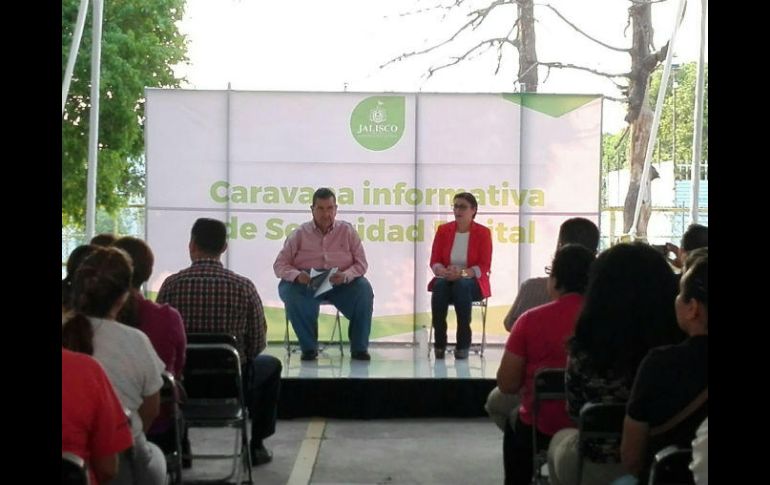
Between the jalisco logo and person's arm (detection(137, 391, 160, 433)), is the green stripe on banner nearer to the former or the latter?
the jalisco logo

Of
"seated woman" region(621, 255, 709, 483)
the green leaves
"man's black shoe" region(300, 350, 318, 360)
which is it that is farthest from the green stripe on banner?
the green leaves

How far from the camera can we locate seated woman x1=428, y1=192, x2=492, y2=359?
7.44 metres

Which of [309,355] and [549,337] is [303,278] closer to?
[309,355]

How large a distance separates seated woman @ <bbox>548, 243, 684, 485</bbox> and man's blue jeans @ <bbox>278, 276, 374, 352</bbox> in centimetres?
422

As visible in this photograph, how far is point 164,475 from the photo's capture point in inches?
131

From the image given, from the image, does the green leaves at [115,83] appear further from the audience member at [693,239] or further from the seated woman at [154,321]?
the seated woman at [154,321]

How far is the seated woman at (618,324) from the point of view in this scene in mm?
3102

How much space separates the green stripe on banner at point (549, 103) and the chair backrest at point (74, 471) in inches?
→ 246

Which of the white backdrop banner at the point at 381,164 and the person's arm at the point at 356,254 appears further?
the white backdrop banner at the point at 381,164

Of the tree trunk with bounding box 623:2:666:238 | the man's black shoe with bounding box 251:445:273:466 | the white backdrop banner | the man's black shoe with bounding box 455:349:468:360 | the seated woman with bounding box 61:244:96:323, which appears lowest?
the man's black shoe with bounding box 251:445:273:466

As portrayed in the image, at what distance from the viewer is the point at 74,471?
2363 millimetres

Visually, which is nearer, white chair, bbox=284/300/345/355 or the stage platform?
the stage platform

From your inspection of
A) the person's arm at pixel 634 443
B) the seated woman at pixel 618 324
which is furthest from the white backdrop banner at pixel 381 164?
the person's arm at pixel 634 443
